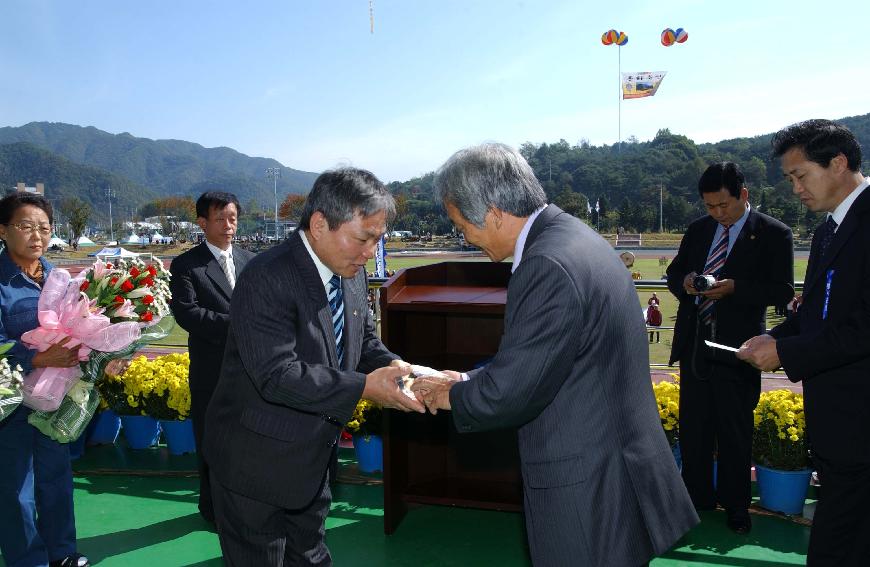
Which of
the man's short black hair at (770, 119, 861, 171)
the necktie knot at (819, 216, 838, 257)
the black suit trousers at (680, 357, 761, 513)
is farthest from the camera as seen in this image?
the black suit trousers at (680, 357, 761, 513)

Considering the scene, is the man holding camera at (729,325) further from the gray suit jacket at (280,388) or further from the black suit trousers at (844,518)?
the gray suit jacket at (280,388)

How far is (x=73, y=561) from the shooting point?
3340 mm

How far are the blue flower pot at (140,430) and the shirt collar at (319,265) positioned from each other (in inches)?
144

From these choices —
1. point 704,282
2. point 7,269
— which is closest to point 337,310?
point 7,269

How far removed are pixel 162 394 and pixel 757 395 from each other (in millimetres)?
4234

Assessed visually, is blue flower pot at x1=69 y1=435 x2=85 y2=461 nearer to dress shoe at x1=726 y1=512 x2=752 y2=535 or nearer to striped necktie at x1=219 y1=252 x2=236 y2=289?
striped necktie at x1=219 y1=252 x2=236 y2=289

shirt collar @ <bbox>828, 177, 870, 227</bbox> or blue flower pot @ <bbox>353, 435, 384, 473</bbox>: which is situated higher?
shirt collar @ <bbox>828, 177, 870, 227</bbox>

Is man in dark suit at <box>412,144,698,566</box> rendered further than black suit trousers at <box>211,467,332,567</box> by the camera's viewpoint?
No

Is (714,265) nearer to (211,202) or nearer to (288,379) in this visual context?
(288,379)

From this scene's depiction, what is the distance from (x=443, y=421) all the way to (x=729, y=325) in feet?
6.03

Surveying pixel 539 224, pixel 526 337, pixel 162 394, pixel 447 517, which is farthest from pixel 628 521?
pixel 162 394

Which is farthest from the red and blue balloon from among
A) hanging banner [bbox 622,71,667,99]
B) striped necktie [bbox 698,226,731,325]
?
striped necktie [bbox 698,226,731,325]

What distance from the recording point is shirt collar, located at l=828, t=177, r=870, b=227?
8.77 feet

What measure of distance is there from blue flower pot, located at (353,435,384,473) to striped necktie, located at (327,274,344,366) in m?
2.36
